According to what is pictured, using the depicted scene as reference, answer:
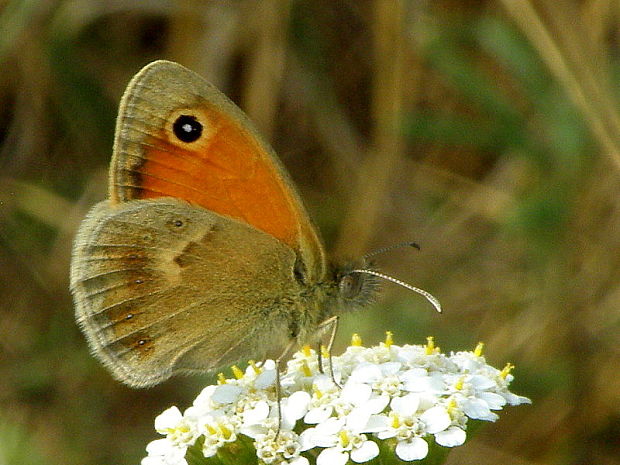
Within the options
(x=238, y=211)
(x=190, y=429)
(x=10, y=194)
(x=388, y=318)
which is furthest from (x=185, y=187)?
(x=10, y=194)

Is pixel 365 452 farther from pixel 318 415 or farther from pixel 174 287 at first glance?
pixel 174 287

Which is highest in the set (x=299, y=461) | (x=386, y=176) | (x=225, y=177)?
(x=225, y=177)

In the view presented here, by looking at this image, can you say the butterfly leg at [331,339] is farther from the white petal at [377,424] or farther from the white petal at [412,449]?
the white petal at [412,449]

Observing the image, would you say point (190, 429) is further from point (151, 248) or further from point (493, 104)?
point (493, 104)

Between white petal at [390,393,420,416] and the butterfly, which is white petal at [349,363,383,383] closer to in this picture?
white petal at [390,393,420,416]

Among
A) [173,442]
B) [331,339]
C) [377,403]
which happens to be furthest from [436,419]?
[173,442]

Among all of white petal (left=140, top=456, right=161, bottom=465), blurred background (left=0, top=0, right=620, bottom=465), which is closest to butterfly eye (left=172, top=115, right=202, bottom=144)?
white petal (left=140, top=456, right=161, bottom=465)

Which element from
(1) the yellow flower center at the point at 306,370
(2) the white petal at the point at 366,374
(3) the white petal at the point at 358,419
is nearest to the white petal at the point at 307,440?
(3) the white petal at the point at 358,419
